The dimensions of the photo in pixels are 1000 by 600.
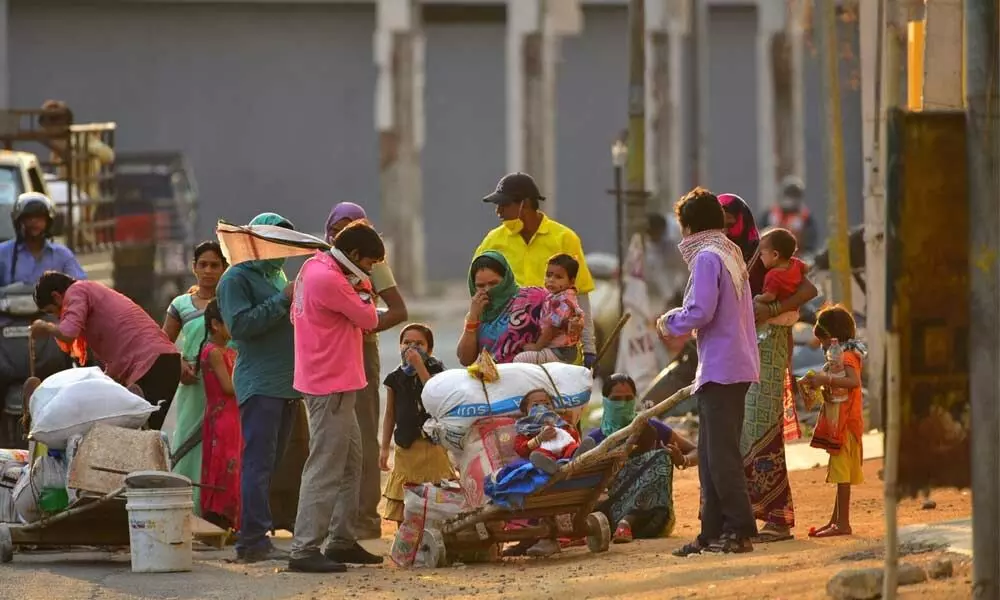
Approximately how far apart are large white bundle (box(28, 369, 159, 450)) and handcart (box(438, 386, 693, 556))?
1.66 meters

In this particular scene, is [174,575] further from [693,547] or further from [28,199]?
[28,199]

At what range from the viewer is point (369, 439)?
1199 centimetres

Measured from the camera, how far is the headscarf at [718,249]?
34.3 feet

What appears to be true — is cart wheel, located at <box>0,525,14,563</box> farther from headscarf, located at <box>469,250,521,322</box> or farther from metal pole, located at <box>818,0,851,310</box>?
metal pole, located at <box>818,0,851,310</box>

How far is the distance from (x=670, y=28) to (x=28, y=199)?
27.5 m

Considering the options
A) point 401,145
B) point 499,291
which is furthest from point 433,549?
point 401,145

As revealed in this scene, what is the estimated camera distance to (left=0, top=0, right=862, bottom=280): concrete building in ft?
120

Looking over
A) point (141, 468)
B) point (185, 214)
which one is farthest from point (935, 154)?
point (185, 214)

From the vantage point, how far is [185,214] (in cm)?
3095

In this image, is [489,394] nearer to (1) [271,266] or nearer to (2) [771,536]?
(1) [271,266]

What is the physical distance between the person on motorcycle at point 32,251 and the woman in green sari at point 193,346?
172 centimetres

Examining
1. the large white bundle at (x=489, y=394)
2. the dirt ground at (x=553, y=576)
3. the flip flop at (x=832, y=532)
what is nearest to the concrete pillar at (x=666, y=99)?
the dirt ground at (x=553, y=576)

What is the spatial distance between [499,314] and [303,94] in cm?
2674

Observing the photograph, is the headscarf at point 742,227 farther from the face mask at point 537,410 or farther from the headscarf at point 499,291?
the face mask at point 537,410
